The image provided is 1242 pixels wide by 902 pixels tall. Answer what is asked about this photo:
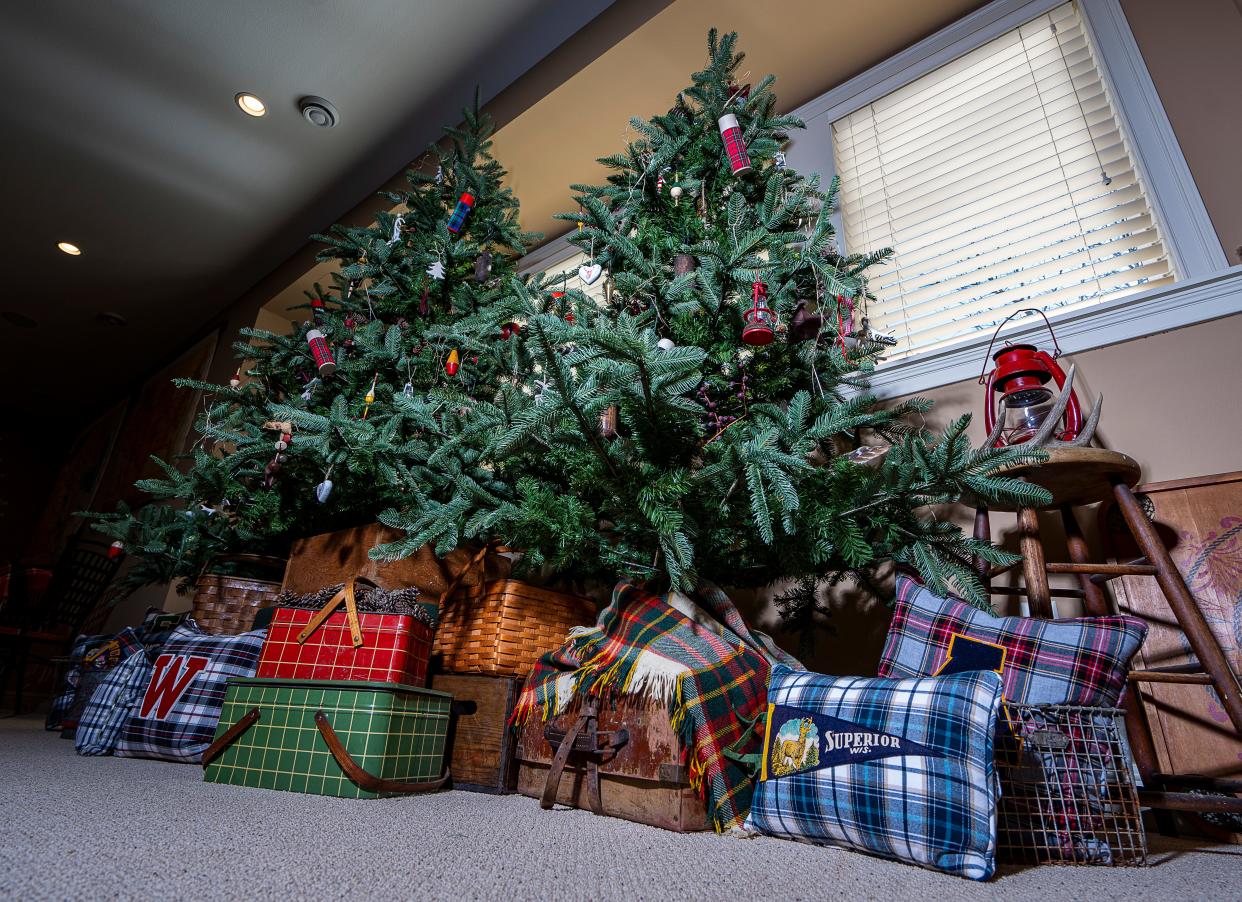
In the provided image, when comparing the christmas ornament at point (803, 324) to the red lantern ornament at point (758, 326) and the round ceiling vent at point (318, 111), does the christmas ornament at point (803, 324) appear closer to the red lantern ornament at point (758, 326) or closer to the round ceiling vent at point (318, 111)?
the red lantern ornament at point (758, 326)

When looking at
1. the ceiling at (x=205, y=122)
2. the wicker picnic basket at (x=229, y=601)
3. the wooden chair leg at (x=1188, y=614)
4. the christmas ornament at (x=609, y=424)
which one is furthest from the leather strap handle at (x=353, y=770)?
the ceiling at (x=205, y=122)

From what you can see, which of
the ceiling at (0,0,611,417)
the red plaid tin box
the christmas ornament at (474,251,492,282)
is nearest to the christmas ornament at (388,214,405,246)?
the christmas ornament at (474,251,492,282)

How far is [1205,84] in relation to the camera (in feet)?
4.96

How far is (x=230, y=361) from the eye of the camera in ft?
13.1

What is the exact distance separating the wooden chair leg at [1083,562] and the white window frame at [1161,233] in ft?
1.74

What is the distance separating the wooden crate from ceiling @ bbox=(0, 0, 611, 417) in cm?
254

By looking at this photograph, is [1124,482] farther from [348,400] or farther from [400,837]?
[348,400]

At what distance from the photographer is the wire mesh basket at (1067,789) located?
2.35 ft

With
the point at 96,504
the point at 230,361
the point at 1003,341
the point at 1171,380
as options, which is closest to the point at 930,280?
the point at 1003,341

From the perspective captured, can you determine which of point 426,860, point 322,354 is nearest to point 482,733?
point 426,860

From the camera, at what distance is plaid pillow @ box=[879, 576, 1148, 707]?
31.0 inches

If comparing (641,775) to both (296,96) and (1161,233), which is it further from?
(296,96)

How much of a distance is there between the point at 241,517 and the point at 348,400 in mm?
490

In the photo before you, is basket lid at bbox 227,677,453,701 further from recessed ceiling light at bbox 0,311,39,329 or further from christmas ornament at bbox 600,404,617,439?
recessed ceiling light at bbox 0,311,39,329
